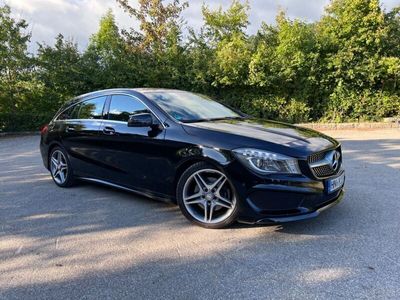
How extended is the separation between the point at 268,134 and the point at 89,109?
9.28 feet

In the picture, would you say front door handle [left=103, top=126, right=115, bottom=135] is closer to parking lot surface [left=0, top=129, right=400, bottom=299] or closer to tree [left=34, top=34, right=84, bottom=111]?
parking lot surface [left=0, top=129, right=400, bottom=299]

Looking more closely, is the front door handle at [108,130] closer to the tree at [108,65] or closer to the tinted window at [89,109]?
the tinted window at [89,109]

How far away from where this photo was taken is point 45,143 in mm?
6359

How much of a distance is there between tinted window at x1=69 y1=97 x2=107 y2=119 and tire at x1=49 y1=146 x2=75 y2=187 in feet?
1.99

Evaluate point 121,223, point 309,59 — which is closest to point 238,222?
point 121,223

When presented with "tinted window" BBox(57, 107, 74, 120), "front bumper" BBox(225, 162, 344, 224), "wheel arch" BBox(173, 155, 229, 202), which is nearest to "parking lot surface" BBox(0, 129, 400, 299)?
"front bumper" BBox(225, 162, 344, 224)

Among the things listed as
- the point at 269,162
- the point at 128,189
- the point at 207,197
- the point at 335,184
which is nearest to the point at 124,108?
the point at 128,189

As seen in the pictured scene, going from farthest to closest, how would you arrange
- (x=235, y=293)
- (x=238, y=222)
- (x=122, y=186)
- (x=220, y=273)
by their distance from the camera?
(x=122, y=186), (x=238, y=222), (x=220, y=273), (x=235, y=293)

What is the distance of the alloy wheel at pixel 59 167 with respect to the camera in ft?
19.6

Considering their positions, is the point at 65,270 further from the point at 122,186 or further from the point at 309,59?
the point at 309,59

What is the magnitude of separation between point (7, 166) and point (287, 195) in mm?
6517

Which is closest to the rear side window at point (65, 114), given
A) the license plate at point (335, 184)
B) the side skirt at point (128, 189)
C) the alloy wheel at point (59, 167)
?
the alloy wheel at point (59, 167)

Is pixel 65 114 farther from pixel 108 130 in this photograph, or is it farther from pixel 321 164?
pixel 321 164

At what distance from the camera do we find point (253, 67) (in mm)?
13672
